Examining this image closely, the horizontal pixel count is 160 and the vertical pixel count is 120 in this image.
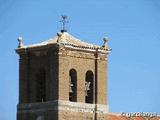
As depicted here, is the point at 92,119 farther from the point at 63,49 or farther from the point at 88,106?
the point at 63,49

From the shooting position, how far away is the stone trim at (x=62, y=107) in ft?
218

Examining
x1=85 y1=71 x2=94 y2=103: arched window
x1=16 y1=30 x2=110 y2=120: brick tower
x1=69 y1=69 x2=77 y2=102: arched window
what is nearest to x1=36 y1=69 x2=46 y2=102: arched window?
x1=16 y1=30 x2=110 y2=120: brick tower

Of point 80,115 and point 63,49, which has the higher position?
point 63,49

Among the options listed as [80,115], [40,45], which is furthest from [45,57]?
[80,115]

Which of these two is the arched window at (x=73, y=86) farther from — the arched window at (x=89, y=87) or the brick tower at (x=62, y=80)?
the arched window at (x=89, y=87)

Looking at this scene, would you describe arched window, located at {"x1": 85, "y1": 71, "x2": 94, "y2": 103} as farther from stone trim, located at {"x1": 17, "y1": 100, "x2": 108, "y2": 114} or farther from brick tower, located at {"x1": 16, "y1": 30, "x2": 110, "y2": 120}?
stone trim, located at {"x1": 17, "y1": 100, "x2": 108, "y2": 114}

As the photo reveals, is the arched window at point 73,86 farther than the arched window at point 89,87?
No

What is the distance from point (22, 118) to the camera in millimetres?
69062

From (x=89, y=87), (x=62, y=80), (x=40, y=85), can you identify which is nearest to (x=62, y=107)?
(x=62, y=80)

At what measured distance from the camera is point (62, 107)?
66625 mm

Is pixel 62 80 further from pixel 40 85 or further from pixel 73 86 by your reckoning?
pixel 40 85

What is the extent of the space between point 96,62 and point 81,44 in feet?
6.13

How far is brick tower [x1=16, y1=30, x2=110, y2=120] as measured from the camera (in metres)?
66.8

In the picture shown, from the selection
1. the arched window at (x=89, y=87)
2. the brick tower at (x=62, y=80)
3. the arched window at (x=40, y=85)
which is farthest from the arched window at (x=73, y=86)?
the arched window at (x=40, y=85)
